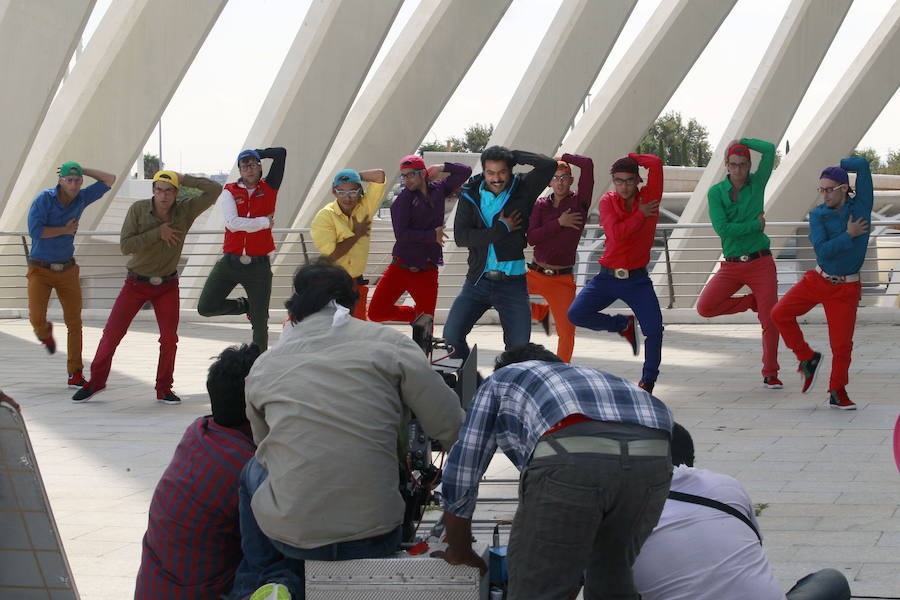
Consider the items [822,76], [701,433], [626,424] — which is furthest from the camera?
[822,76]

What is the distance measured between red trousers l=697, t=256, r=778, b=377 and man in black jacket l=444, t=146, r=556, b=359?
1718mm

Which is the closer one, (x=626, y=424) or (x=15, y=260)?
(x=626, y=424)

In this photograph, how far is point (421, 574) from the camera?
3.77m

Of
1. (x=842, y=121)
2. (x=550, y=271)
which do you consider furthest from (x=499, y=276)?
(x=842, y=121)

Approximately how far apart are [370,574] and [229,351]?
104 cm

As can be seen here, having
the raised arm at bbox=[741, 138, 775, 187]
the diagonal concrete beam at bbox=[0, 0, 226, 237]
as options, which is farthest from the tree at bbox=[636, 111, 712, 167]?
the raised arm at bbox=[741, 138, 775, 187]

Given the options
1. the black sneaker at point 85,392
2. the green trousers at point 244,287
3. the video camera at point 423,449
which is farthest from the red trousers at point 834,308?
the black sneaker at point 85,392

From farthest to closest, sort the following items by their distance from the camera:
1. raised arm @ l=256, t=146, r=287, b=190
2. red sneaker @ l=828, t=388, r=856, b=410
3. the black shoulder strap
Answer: raised arm @ l=256, t=146, r=287, b=190 → red sneaker @ l=828, t=388, r=856, b=410 → the black shoulder strap

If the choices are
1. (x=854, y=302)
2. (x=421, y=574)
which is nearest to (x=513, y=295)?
(x=854, y=302)

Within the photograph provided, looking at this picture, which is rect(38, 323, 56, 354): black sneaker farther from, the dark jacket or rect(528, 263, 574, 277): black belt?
rect(528, 263, 574, 277): black belt

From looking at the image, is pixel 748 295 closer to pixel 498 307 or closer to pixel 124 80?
pixel 498 307

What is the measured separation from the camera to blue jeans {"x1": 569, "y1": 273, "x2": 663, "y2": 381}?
8719mm

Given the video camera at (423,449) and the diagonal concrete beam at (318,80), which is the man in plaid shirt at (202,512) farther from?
the diagonal concrete beam at (318,80)

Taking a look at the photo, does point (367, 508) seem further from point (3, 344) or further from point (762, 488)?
point (3, 344)
